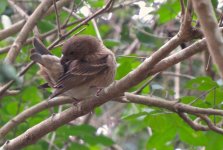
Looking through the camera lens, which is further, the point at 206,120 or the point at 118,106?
the point at 118,106

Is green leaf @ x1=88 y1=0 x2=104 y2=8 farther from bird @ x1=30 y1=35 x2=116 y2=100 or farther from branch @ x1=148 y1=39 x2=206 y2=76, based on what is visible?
branch @ x1=148 y1=39 x2=206 y2=76

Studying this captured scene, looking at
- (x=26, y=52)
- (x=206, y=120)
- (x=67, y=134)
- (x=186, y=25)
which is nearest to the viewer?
(x=186, y=25)

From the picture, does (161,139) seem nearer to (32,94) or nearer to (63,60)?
(63,60)

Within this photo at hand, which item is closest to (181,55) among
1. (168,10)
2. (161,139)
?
(161,139)

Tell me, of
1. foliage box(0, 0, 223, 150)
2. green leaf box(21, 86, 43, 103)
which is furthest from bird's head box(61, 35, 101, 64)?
green leaf box(21, 86, 43, 103)

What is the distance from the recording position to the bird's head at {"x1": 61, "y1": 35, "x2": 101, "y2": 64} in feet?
11.0

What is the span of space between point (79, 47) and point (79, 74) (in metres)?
0.25

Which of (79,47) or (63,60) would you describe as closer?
(63,60)

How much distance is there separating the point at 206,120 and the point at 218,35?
4.94 feet

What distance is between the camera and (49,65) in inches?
124

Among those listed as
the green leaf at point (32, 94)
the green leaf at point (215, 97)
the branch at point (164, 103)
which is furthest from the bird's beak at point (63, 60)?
the green leaf at point (215, 97)

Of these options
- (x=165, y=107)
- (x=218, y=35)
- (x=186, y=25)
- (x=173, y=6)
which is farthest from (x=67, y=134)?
(x=218, y=35)

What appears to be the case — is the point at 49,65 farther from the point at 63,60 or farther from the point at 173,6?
the point at 173,6

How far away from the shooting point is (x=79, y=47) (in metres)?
3.44
